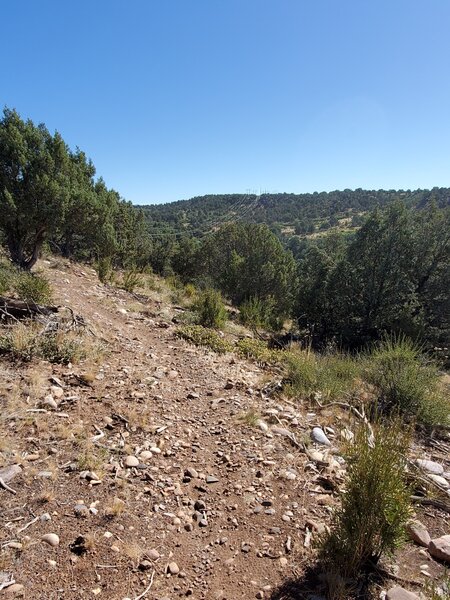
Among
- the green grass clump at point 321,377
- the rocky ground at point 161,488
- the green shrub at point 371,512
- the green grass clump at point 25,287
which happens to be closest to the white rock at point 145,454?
the rocky ground at point 161,488

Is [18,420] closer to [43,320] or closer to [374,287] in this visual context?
[43,320]

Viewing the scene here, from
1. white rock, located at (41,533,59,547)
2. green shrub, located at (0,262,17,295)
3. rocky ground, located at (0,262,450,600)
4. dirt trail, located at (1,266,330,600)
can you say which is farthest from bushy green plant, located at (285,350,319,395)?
green shrub, located at (0,262,17,295)

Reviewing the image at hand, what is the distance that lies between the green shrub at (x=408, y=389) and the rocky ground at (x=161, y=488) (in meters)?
0.74

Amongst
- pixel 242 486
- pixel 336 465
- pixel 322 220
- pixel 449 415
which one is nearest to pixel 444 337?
pixel 449 415

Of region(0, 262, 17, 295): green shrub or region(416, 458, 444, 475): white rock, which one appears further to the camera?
region(0, 262, 17, 295): green shrub

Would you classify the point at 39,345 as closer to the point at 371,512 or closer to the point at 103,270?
the point at 371,512

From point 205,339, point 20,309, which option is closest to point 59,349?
point 20,309

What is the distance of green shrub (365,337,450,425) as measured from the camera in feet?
15.0

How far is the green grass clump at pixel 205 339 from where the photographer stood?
657cm

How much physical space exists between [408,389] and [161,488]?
12.4 ft

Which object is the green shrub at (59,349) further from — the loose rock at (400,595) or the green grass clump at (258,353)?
the loose rock at (400,595)

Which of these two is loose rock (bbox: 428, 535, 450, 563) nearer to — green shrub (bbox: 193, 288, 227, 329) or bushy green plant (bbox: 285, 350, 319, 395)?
bushy green plant (bbox: 285, 350, 319, 395)

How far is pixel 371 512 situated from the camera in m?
2.03

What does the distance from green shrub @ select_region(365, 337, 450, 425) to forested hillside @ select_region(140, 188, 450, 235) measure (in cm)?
7666
